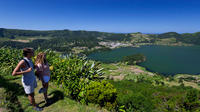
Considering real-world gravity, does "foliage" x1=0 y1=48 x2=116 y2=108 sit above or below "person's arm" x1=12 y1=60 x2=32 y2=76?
below

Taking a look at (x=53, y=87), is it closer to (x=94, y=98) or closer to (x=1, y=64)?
(x=94, y=98)

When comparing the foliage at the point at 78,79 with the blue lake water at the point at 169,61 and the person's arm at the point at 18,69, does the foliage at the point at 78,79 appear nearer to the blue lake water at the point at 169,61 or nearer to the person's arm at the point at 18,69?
the person's arm at the point at 18,69

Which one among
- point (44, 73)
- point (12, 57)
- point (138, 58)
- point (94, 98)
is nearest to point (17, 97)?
point (44, 73)

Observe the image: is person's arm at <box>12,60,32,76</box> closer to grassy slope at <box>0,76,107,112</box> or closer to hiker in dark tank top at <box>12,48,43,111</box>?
hiker in dark tank top at <box>12,48,43,111</box>

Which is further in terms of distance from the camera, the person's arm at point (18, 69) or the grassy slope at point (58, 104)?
the grassy slope at point (58, 104)

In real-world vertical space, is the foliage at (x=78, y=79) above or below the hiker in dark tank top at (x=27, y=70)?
below

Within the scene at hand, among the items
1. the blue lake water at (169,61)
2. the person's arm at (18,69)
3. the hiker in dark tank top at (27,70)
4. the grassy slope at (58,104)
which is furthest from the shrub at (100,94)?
the blue lake water at (169,61)

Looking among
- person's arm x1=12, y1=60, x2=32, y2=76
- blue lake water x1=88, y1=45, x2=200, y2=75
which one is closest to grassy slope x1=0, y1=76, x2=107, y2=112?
person's arm x1=12, y1=60, x2=32, y2=76

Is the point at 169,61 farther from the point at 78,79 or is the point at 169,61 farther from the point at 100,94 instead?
the point at 78,79

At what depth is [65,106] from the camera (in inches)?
153

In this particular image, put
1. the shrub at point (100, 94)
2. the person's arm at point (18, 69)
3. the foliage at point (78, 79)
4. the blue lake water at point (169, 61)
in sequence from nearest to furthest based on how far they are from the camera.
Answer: the person's arm at point (18, 69), the shrub at point (100, 94), the foliage at point (78, 79), the blue lake water at point (169, 61)

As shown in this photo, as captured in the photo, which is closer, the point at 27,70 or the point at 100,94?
the point at 27,70

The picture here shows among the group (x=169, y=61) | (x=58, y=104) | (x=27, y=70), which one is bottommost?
(x=169, y=61)

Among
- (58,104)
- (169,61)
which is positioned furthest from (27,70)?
(169,61)
